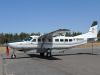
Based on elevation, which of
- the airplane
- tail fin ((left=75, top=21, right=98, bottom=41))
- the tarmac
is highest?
tail fin ((left=75, top=21, right=98, bottom=41))

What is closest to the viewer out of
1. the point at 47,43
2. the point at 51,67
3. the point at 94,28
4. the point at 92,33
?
the point at 51,67

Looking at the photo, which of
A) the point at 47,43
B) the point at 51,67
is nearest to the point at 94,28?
the point at 47,43

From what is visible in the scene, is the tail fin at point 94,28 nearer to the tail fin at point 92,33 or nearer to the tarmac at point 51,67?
the tail fin at point 92,33

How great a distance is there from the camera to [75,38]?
3397 cm

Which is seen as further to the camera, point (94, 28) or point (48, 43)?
point (94, 28)

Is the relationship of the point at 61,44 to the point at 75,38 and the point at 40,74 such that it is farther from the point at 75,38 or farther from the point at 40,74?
the point at 40,74

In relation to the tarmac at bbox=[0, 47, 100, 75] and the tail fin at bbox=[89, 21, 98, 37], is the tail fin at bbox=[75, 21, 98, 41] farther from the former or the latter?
the tarmac at bbox=[0, 47, 100, 75]

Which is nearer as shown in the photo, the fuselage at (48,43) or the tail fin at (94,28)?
the fuselage at (48,43)

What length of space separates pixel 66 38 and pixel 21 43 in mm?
6121

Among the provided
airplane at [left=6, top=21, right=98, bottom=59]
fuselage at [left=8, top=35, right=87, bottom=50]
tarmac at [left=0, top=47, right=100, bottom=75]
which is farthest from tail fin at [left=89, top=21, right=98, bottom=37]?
tarmac at [left=0, top=47, right=100, bottom=75]

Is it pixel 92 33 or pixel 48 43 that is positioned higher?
pixel 92 33

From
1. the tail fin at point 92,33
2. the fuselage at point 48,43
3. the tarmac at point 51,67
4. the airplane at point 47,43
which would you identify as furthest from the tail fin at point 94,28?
the tarmac at point 51,67

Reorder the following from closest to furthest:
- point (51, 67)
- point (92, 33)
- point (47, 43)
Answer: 1. point (51, 67)
2. point (47, 43)
3. point (92, 33)

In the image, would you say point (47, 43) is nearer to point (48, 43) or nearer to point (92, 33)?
point (48, 43)
